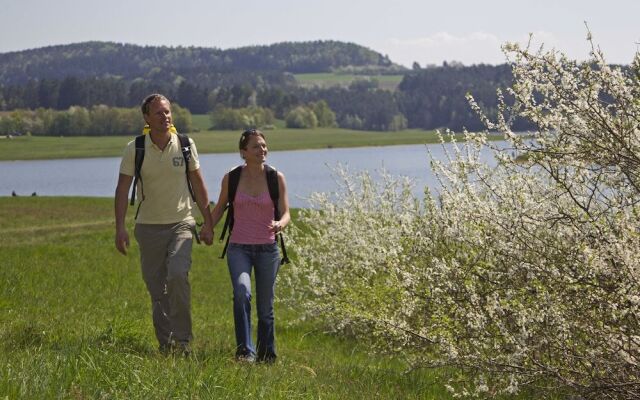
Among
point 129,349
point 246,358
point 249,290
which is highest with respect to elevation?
point 249,290

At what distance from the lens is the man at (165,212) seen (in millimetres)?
8055

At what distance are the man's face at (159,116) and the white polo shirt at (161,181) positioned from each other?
17cm

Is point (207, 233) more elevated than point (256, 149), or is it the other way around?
point (256, 149)

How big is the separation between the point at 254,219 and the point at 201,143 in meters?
148

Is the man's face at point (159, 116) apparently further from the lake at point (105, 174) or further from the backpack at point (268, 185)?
the lake at point (105, 174)

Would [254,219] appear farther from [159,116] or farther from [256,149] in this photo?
[159,116]

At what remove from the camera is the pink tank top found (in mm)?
8195

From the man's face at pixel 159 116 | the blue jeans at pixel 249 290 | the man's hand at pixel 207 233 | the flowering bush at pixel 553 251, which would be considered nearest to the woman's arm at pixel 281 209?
the blue jeans at pixel 249 290

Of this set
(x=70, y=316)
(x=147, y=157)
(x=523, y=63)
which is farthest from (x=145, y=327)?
(x=523, y=63)

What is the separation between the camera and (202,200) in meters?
8.36

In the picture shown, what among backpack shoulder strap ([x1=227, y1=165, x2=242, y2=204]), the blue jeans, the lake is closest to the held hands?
the blue jeans

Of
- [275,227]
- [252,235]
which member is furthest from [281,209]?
[252,235]

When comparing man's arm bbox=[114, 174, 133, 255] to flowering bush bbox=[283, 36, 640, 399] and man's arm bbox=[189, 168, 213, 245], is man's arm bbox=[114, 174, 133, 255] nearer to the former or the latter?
man's arm bbox=[189, 168, 213, 245]

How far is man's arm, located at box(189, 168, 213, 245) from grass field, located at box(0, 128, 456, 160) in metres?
128
